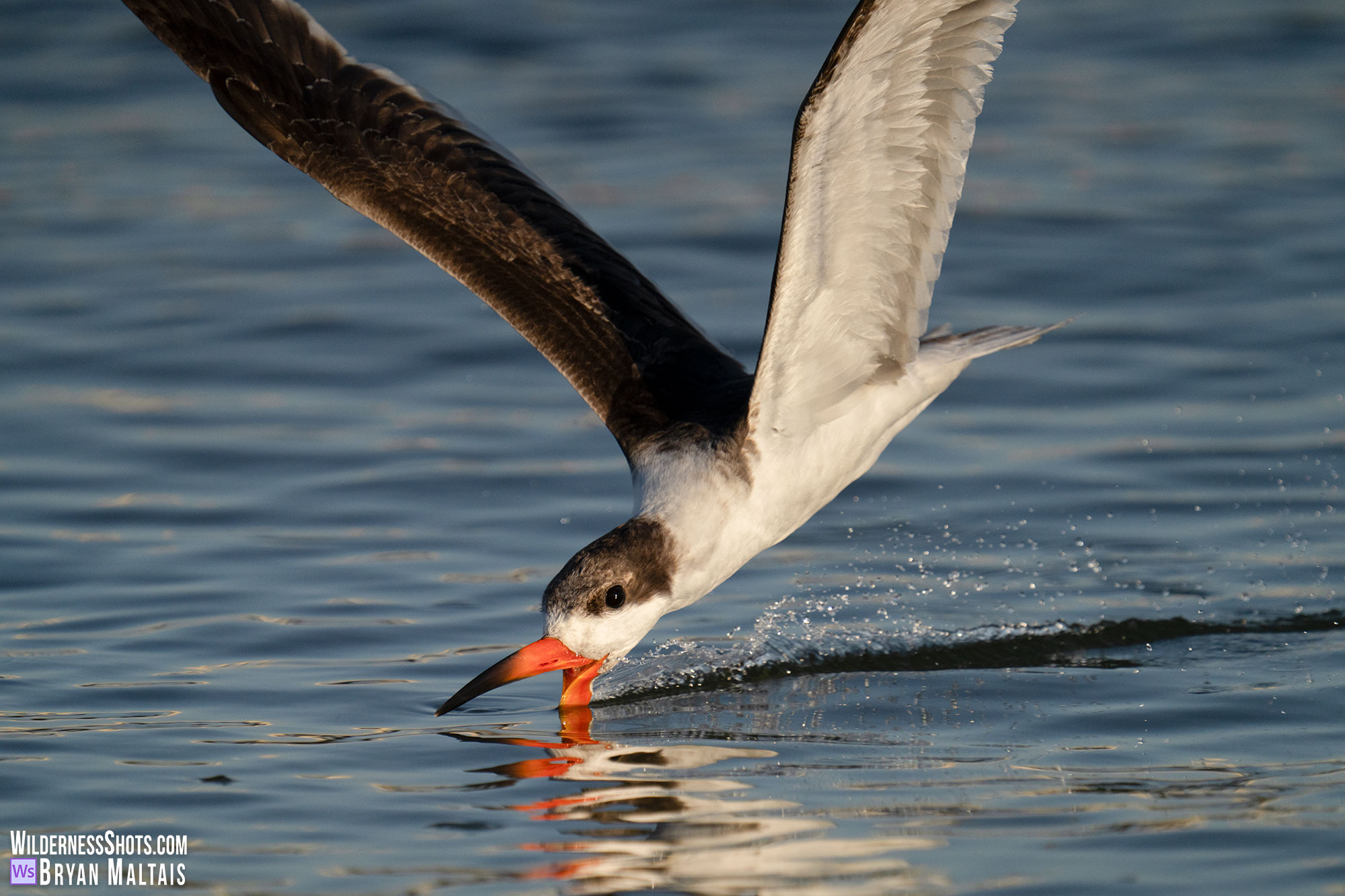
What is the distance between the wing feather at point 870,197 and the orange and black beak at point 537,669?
111cm

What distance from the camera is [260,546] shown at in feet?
26.2

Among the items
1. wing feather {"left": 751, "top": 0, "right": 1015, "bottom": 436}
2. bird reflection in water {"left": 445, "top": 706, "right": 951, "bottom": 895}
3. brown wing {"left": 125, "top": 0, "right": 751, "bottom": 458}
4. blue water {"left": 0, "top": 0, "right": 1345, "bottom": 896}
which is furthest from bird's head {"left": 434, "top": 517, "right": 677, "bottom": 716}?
brown wing {"left": 125, "top": 0, "right": 751, "bottom": 458}

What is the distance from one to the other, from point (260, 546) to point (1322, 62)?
13109 mm

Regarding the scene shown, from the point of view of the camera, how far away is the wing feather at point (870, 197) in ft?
16.8

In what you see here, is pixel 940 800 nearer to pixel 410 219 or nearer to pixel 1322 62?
pixel 410 219

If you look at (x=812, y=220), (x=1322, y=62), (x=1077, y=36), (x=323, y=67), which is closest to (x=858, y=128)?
(x=812, y=220)

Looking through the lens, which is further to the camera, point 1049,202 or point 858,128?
point 1049,202

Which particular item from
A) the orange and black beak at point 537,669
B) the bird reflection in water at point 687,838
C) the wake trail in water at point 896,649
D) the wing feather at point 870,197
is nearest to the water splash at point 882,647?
the wake trail in water at point 896,649

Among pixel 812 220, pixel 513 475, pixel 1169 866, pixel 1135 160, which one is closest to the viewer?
pixel 1169 866

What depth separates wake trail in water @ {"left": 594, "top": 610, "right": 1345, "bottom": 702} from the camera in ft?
21.4

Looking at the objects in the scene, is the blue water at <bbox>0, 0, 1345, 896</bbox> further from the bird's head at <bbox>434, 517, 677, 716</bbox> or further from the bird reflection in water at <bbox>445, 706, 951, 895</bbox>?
the bird's head at <bbox>434, 517, 677, 716</bbox>

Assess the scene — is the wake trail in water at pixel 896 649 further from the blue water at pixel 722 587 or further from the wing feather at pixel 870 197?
the wing feather at pixel 870 197

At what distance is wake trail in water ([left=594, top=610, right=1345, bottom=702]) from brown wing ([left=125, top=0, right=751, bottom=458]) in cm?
99

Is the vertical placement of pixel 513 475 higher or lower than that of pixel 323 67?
lower
